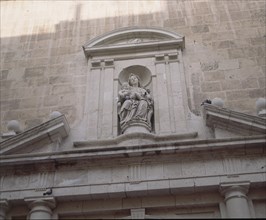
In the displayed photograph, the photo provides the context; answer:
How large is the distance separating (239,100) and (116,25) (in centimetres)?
403

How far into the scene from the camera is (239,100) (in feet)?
33.4

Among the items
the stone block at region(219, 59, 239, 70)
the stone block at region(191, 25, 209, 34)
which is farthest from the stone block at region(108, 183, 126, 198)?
the stone block at region(191, 25, 209, 34)

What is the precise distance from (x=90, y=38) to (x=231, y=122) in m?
4.76

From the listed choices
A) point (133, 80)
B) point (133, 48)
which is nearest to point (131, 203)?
point (133, 80)

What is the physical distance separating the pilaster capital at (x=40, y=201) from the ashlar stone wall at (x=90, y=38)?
209cm

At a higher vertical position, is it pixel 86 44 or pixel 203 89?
pixel 86 44

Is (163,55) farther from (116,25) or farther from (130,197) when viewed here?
(130,197)

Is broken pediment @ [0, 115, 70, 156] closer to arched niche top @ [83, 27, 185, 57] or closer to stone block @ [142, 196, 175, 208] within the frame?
stone block @ [142, 196, 175, 208]

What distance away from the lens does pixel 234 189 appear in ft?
27.1

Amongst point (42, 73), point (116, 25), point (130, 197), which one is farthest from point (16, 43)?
point (130, 197)

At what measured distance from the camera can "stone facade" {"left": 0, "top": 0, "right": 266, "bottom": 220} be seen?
8539 mm

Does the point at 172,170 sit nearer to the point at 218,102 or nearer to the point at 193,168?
the point at 193,168

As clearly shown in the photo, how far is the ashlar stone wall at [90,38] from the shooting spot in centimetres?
1051

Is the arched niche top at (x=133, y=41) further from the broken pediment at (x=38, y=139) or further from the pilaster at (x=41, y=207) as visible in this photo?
the pilaster at (x=41, y=207)
